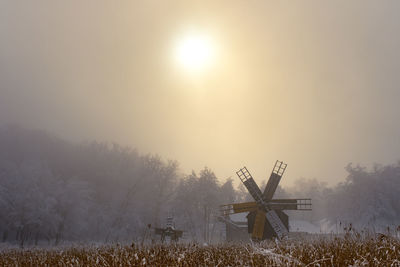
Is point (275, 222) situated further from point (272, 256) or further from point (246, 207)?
point (272, 256)

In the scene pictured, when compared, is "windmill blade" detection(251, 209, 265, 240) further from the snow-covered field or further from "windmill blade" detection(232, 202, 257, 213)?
the snow-covered field

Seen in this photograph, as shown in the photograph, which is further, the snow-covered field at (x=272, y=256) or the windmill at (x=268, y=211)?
the windmill at (x=268, y=211)

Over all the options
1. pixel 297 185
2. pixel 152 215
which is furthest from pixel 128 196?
pixel 297 185

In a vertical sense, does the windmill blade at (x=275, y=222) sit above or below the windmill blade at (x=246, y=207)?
below

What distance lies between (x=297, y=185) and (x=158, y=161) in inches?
2650

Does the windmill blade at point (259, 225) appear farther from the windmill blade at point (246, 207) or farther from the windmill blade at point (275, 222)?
the windmill blade at point (246, 207)

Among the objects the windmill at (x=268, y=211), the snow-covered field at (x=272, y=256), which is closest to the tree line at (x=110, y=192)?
the windmill at (x=268, y=211)

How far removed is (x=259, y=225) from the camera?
2588 cm

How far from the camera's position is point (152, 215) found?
5081 cm

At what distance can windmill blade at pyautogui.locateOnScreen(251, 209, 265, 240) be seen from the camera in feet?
83.5

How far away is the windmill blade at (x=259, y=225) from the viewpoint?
25438 mm

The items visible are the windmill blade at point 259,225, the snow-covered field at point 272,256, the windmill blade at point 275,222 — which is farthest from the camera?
the windmill blade at point 259,225

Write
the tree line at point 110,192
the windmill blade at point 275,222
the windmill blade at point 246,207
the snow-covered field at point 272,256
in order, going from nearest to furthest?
the snow-covered field at point 272,256
the windmill blade at point 275,222
the windmill blade at point 246,207
the tree line at point 110,192

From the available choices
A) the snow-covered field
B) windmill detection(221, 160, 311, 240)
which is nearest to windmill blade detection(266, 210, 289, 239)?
windmill detection(221, 160, 311, 240)
